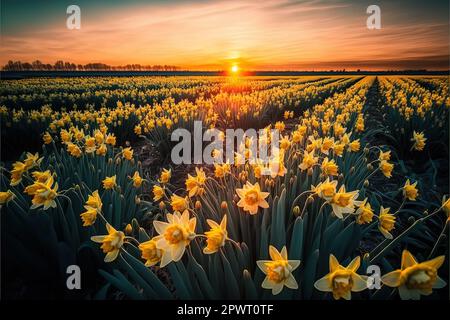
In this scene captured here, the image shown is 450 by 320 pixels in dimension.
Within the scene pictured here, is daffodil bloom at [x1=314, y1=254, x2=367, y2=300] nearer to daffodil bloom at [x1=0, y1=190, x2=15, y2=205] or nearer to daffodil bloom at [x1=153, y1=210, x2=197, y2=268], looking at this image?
daffodil bloom at [x1=153, y1=210, x2=197, y2=268]

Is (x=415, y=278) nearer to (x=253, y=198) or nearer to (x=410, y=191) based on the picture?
(x=253, y=198)

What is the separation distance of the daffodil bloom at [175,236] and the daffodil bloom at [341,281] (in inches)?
22.9

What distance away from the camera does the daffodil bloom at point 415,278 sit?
0.96 m

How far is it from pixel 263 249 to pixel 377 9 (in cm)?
265

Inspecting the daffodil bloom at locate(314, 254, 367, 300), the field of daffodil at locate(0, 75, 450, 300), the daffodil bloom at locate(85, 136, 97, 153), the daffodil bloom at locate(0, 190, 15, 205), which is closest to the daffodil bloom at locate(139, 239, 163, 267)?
the field of daffodil at locate(0, 75, 450, 300)

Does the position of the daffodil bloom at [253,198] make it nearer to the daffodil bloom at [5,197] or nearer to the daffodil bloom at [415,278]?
the daffodil bloom at [415,278]

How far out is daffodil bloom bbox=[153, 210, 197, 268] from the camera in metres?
1.22

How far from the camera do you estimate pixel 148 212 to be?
2705mm

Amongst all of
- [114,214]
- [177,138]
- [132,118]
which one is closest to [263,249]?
[114,214]

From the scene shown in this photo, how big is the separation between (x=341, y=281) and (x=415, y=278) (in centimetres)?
25

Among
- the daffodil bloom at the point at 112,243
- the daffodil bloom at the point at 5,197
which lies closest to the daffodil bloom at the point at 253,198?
the daffodil bloom at the point at 112,243

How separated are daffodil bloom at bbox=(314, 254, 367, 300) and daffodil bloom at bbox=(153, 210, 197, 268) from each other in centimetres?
58

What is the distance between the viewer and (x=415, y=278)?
3.16 ft
